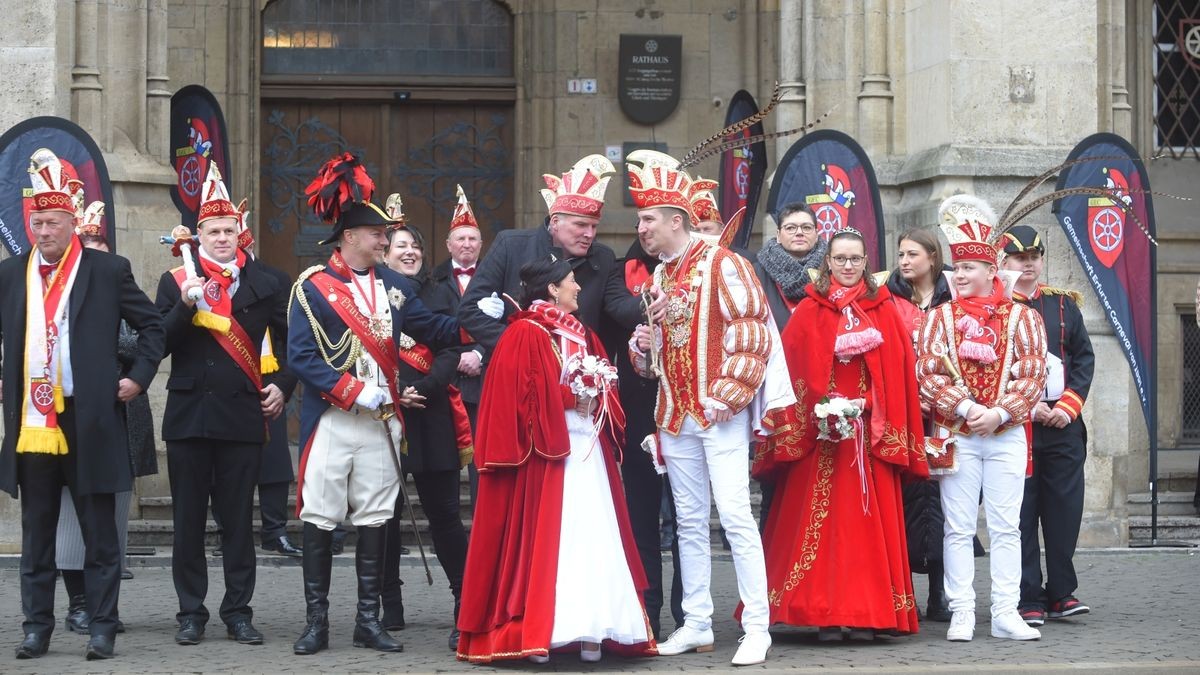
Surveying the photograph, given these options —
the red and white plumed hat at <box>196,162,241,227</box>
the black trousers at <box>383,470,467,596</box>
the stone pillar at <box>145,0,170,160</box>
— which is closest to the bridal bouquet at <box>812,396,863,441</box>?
the black trousers at <box>383,470,467,596</box>

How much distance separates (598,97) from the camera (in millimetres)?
15969

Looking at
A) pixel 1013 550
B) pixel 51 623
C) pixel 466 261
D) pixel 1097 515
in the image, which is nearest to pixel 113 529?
pixel 51 623

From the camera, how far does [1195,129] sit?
16.7 meters

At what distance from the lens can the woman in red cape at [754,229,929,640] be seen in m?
8.69

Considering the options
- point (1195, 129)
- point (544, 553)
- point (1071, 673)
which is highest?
point (1195, 129)

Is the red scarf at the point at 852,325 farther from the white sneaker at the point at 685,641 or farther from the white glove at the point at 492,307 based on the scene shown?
the white glove at the point at 492,307

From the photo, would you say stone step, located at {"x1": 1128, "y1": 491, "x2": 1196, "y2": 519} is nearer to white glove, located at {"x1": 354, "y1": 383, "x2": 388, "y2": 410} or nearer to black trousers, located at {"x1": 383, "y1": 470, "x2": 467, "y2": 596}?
black trousers, located at {"x1": 383, "y1": 470, "x2": 467, "y2": 596}

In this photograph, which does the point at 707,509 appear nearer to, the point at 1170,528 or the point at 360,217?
the point at 360,217

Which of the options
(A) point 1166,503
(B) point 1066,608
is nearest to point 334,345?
(B) point 1066,608

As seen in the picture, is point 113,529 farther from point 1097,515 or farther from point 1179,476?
point 1179,476

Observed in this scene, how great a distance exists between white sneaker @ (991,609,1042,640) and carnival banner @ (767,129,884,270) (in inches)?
151

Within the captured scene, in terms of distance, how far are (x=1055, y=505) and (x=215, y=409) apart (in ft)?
13.4

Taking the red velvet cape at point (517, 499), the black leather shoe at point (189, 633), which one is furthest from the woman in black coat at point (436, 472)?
the black leather shoe at point (189, 633)

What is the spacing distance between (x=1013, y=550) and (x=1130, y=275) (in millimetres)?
3679
